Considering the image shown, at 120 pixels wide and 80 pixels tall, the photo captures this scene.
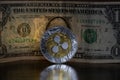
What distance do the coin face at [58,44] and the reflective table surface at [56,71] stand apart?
37 mm

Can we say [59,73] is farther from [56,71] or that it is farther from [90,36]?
[90,36]

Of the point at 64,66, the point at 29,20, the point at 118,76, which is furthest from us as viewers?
the point at 29,20

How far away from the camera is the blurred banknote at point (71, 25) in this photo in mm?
1582

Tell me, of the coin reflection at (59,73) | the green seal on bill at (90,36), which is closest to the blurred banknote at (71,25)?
the green seal on bill at (90,36)

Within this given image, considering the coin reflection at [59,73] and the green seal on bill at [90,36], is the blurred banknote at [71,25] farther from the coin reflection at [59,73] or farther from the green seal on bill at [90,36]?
the coin reflection at [59,73]

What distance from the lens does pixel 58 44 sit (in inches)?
60.4

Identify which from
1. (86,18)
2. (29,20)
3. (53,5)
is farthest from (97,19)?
(29,20)

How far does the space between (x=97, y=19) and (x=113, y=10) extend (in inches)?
3.3

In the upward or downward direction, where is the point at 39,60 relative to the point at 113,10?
downward

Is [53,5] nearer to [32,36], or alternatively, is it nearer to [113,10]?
[32,36]

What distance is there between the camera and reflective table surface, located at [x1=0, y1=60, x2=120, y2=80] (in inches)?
52.3

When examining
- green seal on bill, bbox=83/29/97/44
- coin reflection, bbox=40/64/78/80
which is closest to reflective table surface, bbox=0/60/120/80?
coin reflection, bbox=40/64/78/80

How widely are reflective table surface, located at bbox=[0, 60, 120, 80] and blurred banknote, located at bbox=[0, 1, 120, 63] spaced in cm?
5

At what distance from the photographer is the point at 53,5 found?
159 centimetres
